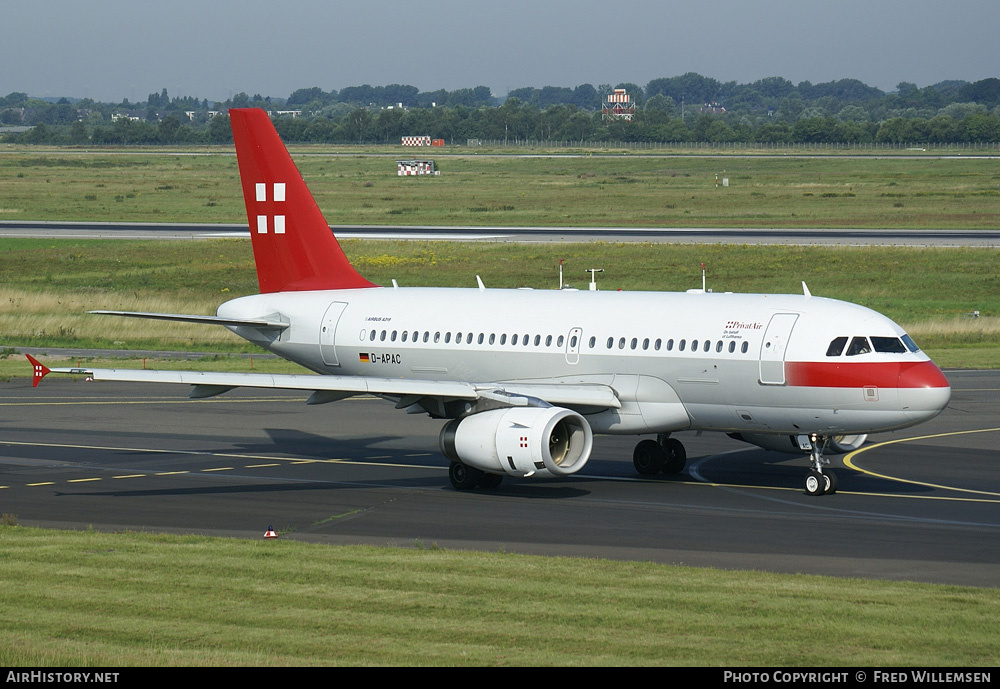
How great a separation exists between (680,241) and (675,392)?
7060 cm

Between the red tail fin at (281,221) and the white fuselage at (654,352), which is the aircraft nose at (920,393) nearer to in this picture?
the white fuselage at (654,352)

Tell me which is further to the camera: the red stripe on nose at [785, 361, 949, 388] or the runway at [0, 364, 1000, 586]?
the red stripe on nose at [785, 361, 949, 388]

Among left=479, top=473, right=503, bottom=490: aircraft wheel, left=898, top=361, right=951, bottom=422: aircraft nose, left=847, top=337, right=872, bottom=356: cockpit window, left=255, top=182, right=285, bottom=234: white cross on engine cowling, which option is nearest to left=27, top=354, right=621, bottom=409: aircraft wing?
left=479, top=473, right=503, bottom=490: aircraft wheel

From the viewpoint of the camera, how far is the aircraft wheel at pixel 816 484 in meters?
32.9

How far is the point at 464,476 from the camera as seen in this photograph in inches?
1353

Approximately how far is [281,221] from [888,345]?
18951 millimetres

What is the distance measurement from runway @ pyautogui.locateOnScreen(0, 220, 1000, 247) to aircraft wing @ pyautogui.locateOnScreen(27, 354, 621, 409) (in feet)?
224

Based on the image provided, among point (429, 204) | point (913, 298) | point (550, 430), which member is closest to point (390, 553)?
point (550, 430)

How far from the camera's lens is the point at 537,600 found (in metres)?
21.3

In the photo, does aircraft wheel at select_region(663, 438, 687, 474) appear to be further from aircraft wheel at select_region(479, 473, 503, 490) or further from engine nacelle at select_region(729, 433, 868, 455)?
aircraft wheel at select_region(479, 473, 503, 490)

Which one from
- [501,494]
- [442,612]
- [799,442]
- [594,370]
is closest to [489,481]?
[501,494]

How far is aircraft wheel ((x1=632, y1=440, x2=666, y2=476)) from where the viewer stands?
3666 cm

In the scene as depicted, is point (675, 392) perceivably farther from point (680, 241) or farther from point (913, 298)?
point (680, 241)
